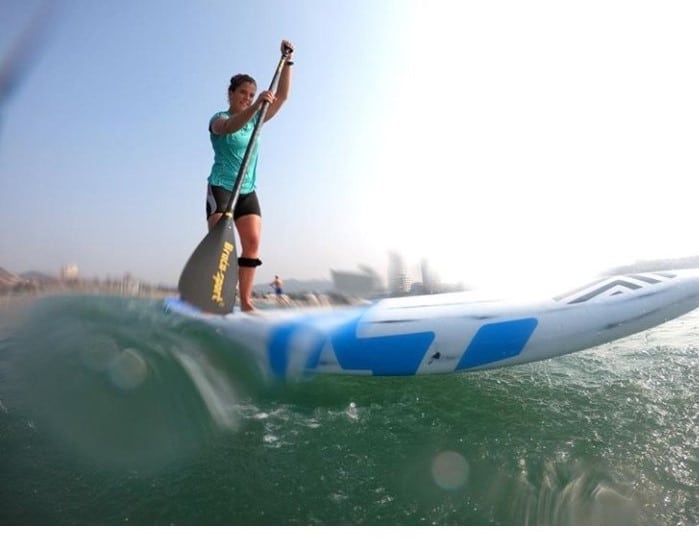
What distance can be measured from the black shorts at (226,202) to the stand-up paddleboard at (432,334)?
58cm

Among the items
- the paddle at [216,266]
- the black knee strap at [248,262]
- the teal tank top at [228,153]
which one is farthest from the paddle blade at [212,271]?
the teal tank top at [228,153]

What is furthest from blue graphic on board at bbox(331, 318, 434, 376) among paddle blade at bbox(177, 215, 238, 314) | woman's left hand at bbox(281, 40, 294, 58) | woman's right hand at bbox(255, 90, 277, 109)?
woman's left hand at bbox(281, 40, 294, 58)

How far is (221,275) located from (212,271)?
58 millimetres

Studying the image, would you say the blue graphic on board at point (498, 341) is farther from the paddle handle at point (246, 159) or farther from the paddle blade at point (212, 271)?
the paddle handle at point (246, 159)

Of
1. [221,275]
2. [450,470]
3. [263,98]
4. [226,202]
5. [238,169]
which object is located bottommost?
[450,470]

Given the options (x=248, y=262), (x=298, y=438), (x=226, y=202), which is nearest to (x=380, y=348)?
(x=298, y=438)

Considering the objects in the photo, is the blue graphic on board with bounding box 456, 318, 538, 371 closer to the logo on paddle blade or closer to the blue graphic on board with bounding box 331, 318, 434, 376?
the blue graphic on board with bounding box 331, 318, 434, 376

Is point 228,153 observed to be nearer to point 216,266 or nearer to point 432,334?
point 216,266

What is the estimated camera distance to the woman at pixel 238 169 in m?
2.29

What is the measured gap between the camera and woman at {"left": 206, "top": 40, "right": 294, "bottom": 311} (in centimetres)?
229

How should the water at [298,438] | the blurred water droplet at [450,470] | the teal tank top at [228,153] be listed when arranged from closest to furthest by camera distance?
the water at [298,438]
the blurred water droplet at [450,470]
the teal tank top at [228,153]

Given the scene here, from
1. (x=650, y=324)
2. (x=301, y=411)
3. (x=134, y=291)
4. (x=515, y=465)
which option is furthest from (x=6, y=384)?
(x=650, y=324)

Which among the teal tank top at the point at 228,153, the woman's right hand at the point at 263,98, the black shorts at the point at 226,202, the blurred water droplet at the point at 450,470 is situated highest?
the woman's right hand at the point at 263,98

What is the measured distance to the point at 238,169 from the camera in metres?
2.40
